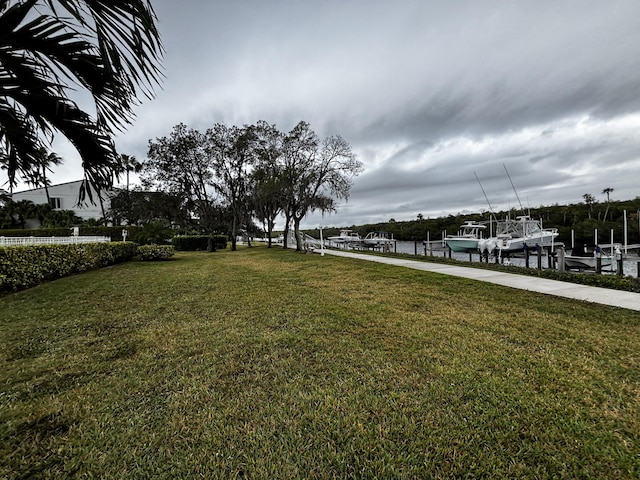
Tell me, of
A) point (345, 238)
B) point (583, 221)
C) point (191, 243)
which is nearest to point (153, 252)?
point (191, 243)

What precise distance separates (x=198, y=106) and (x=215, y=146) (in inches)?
444

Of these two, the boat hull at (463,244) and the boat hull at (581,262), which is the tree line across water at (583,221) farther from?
the boat hull at (581,262)

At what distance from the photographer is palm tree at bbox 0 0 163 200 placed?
1562 millimetres

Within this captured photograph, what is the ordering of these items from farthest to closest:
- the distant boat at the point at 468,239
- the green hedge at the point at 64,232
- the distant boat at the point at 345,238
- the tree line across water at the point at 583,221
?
the distant boat at the point at 345,238
the tree line across water at the point at 583,221
the green hedge at the point at 64,232
the distant boat at the point at 468,239

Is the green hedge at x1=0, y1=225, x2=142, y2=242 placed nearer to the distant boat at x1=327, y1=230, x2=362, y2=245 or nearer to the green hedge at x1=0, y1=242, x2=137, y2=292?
the green hedge at x1=0, y1=242, x2=137, y2=292

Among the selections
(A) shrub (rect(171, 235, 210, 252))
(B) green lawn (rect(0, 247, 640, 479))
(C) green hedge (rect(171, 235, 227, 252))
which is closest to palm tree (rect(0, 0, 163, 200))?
(B) green lawn (rect(0, 247, 640, 479))

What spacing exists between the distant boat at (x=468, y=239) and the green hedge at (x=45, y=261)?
21.0 metres

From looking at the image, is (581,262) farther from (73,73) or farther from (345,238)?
(345,238)

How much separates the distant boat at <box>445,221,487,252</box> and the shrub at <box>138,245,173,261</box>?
1888 cm

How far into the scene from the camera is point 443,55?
841 cm

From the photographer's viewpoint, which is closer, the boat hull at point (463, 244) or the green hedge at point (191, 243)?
the boat hull at point (463, 244)

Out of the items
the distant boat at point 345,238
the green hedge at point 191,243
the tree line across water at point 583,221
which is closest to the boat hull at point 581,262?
the tree line across water at point 583,221

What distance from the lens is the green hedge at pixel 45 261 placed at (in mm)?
6682

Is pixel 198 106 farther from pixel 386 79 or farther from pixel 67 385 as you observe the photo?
pixel 67 385
